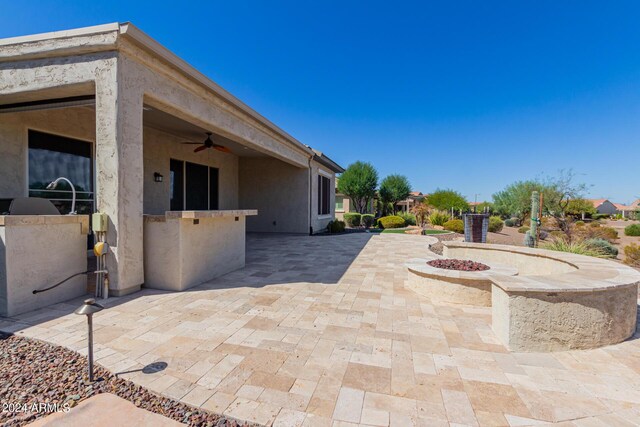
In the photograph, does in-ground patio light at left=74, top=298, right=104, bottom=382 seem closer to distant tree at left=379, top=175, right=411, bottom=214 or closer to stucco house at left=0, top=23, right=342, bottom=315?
stucco house at left=0, top=23, right=342, bottom=315

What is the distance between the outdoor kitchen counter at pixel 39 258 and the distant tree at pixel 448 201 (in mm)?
27765

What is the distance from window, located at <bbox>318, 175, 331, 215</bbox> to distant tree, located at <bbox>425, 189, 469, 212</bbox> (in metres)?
15.8

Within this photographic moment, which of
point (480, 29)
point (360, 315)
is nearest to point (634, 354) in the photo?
point (360, 315)

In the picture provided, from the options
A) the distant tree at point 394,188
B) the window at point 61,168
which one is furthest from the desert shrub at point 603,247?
the distant tree at point 394,188

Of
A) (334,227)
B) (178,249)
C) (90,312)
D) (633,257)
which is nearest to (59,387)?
(90,312)

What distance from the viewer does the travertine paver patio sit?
1908 mm

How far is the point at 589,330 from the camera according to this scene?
2.84 metres

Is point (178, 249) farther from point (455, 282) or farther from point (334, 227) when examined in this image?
point (334, 227)

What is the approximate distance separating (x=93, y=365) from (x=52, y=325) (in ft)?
4.88

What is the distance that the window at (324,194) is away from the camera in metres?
14.6

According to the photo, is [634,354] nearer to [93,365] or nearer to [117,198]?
[93,365]

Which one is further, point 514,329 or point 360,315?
point 360,315

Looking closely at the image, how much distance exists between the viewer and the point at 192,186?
33.4ft

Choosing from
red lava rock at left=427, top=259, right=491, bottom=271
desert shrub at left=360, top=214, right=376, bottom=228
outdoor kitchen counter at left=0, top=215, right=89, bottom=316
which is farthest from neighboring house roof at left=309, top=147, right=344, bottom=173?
outdoor kitchen counter at left=0, top=215, right=89, bottom=316
